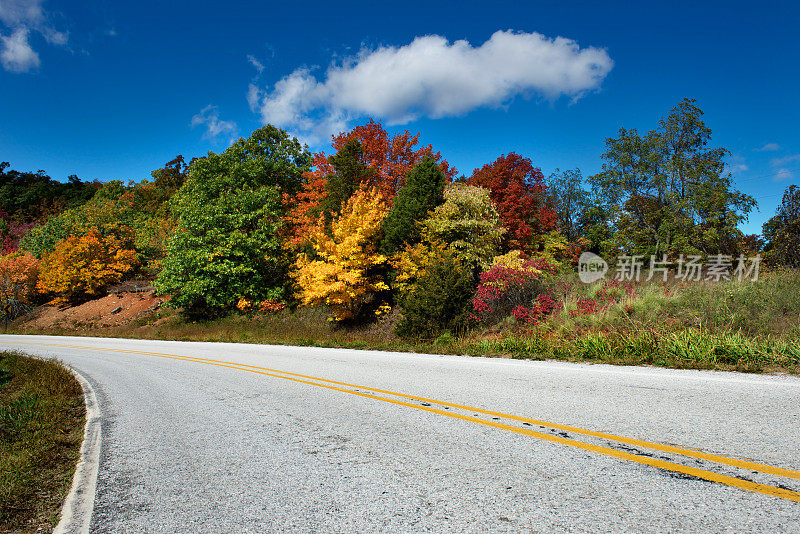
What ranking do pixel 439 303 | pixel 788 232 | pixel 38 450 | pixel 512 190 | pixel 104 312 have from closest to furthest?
pixel 38 450
pixel 439 303
pixel 788 232
pixel 512 190
pixel 104 312

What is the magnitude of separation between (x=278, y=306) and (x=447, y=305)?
46.4 ft

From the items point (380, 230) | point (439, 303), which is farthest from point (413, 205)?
point (439, 303)

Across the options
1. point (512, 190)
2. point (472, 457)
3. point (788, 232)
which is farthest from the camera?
point (512, 190)

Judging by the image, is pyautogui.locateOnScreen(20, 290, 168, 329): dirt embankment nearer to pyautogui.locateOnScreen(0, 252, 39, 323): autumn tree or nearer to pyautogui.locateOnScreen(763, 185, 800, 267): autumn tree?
pyautogui.locateOnScreen(0, 252, 39, 323): autumn tree

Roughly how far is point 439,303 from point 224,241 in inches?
602

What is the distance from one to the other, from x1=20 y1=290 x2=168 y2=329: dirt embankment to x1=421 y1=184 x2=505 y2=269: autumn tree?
24.9m

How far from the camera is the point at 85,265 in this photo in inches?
1303

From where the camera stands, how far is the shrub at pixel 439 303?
12.7 meters

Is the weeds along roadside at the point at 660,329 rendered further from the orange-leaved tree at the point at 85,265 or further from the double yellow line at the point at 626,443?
the orange-leaved tree at the point at 85,265

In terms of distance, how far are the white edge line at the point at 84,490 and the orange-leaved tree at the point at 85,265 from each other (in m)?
35.9

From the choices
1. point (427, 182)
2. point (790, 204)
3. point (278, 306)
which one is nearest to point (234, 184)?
point (278, 306)

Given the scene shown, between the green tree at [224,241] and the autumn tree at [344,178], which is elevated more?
the autumn tree at [344,178]
